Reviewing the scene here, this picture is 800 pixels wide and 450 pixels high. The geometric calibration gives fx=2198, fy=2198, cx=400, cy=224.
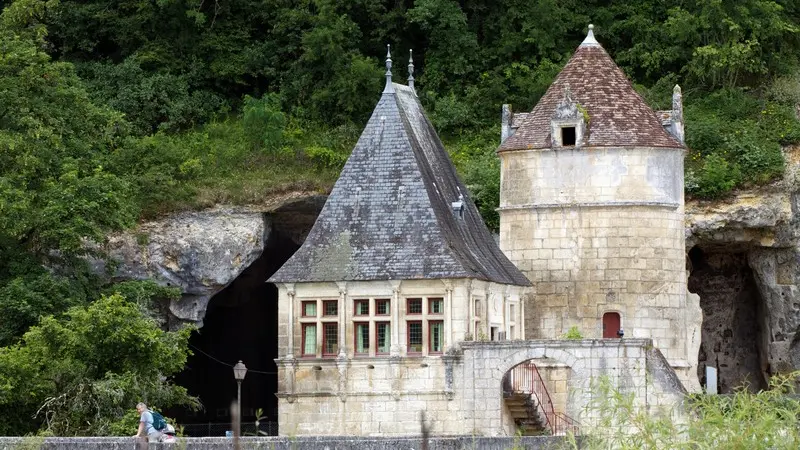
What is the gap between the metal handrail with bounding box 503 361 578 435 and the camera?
50344 millimetres

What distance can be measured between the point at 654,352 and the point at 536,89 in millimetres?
15938

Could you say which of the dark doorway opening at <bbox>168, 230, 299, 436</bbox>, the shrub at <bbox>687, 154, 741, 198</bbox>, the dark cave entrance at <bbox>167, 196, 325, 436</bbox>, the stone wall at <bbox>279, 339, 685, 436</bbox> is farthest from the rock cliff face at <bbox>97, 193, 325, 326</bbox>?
the shrub at <bbox>687, 154, 741, 198</bbox>

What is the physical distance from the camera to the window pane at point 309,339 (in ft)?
167

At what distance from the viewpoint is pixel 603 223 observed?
5472 cm

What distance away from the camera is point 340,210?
51.7 metres

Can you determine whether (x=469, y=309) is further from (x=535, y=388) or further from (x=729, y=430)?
(x=729, y=430)

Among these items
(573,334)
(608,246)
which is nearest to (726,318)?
(608,246)

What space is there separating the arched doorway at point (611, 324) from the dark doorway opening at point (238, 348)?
13.7 metres

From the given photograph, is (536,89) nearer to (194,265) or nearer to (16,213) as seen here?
(194,265)

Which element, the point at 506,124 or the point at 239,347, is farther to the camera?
the point at 239,347

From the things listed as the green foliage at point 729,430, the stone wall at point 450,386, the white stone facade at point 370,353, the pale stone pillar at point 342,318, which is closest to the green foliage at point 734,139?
the stone wall at point 450,386

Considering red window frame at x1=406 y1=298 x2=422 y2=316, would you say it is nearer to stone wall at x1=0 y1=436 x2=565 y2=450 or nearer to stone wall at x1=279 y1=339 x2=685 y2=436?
stone wall at x1=279 y1=339 x2=685 y2=436

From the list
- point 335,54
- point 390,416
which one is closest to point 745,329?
point 335,54

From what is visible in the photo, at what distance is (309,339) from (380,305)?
190cm
